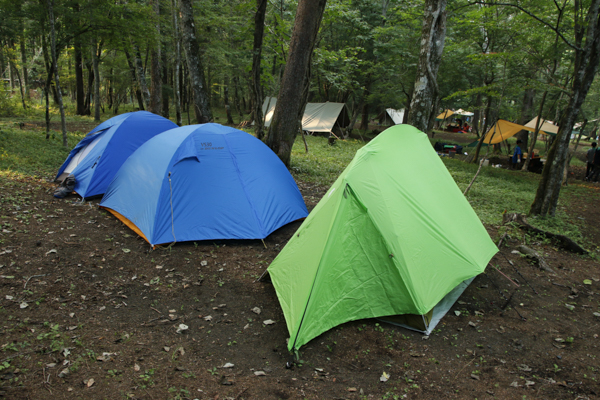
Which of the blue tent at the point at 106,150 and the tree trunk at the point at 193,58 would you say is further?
the tree trunk at the point at 193,58

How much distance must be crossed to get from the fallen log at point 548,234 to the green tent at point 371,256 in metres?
2.82

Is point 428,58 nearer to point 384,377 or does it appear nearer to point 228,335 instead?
point 384,377

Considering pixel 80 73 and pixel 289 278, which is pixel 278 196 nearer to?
Answer: pixel 289 278

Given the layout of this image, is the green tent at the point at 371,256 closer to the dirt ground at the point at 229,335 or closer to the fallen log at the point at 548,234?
the dirt ground at the point at 229,335

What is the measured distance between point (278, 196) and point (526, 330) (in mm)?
3869

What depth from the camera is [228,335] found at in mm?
3596

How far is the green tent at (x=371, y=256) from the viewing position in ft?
11.6

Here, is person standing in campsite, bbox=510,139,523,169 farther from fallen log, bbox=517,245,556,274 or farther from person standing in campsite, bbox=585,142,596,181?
fallen log, bbox=517,245,556,274

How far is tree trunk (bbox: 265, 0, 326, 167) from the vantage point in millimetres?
8180

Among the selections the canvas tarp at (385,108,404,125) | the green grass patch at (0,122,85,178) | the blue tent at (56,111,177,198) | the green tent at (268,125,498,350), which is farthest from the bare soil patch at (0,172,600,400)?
the canvas tarp at (385,108,404,125)

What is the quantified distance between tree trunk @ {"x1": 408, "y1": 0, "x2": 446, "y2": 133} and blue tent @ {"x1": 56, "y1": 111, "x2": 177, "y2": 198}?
5517mm

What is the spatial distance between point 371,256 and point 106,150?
19.9ft

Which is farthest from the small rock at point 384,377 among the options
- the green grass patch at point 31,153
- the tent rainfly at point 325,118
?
the tent rainfly at point 325,118

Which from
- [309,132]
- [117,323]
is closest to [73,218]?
[117,323]
